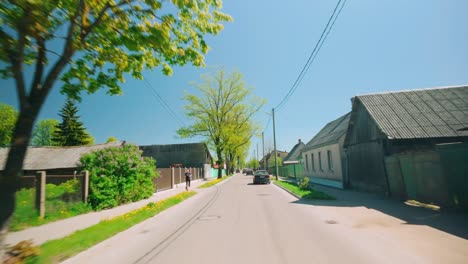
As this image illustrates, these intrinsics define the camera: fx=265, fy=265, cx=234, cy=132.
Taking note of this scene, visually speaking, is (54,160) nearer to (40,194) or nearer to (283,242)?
(40,194)

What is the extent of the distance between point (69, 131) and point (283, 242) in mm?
55495

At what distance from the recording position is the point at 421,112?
14.9m

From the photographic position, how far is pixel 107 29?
17.6 feet

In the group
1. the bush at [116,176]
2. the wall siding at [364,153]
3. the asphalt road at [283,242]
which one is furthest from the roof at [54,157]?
the wall siding at [364,153]

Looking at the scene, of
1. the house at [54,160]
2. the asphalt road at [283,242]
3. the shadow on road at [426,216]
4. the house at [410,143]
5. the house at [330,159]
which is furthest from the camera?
the house at [54,160]

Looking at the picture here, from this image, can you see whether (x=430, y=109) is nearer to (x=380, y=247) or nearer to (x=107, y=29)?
(x=380, y=247)

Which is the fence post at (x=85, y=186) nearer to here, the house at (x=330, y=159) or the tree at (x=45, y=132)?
the house at (x=330, y=159)

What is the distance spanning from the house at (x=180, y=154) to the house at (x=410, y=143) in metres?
35.8

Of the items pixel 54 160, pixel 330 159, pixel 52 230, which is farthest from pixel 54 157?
pixel 330 159

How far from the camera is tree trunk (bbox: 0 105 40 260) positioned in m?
4.29

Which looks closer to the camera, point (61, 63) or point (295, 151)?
point (61, 63)

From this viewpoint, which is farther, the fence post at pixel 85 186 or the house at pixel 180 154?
the house at pixel 180 154

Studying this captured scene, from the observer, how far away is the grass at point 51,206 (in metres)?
9.24

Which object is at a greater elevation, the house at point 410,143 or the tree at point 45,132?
the tree at point 45,132
